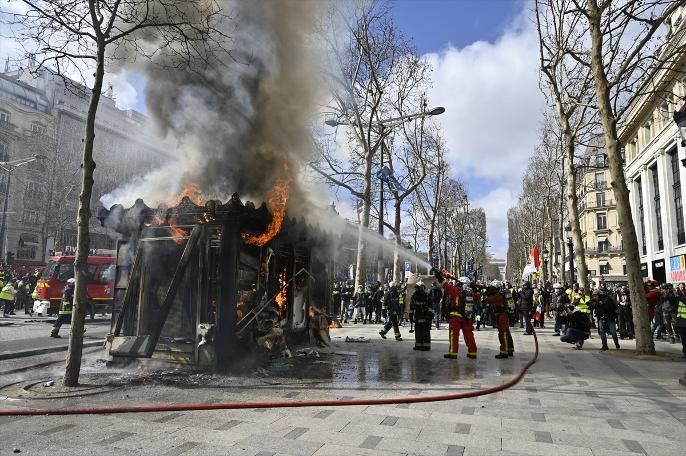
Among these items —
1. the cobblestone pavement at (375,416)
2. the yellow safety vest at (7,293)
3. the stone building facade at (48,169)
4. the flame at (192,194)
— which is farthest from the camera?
the stone building facade at (48,169)

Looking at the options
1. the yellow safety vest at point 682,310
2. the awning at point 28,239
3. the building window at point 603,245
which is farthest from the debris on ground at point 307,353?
the building window at point 603,245

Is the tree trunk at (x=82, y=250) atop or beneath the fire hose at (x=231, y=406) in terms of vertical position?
atop

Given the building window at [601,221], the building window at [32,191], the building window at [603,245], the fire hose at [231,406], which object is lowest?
the fire hose at [231,406]

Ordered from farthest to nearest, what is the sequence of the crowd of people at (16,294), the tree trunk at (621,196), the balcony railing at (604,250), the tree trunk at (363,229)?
the balcony railing at (604,250) → the tree trunk at (363,229) → the crowd of people at (16,294) → the tree trunk at (621,196)

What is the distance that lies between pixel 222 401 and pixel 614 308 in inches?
400

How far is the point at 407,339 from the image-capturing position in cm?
1345

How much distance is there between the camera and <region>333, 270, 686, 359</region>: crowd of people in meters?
9.75

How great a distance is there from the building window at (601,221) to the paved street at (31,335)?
2494 inches

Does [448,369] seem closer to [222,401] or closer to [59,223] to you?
[222,401]

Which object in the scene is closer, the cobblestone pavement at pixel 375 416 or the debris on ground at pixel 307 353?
the cobblestone pavement at pixel 375 416

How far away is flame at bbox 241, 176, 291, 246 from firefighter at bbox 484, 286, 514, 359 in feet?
16.9

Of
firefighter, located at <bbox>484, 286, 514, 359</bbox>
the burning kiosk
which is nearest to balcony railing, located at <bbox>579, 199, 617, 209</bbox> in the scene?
firefighter, located at <bbox>484, 286, 514, 359</bbox>

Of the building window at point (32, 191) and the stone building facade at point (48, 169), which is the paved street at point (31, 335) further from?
the building window at point (32, 191)

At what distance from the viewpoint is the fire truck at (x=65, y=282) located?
18.0 m
